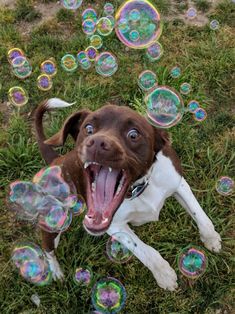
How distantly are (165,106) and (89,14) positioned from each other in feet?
9.28

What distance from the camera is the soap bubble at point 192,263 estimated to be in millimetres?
4518

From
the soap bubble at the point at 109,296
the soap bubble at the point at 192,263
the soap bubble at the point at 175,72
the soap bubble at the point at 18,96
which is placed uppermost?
the soap bubble at the point at 175,72

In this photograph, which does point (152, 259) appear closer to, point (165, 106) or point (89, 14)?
point (165, 106)

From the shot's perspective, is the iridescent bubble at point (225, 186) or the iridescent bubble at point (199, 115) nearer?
the iridescent bubble at point (225, 186)

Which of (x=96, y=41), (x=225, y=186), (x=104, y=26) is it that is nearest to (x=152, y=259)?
(x=225, y=186)

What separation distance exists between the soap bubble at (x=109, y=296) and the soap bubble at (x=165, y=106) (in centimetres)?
152

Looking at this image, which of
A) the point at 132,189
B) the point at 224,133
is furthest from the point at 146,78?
the point at 132,189

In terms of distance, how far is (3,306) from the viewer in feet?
15.8

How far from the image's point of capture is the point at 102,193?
12.2 feet

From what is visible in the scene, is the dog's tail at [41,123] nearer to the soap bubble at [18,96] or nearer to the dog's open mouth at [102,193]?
the dog's open mouth at [102,193]

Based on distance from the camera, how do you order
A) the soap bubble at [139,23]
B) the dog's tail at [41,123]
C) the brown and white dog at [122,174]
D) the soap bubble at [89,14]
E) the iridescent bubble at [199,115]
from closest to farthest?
the brown and white dog at [122,174]
the dog's tail at [41,123]
the soap bubble at [139,23]
the iridescent bubble at [199,115]
the soap bubble at [89,14]

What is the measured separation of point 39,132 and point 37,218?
0.78m

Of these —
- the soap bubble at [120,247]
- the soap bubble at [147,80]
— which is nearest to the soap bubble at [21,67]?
the soap bubble at [147,80]

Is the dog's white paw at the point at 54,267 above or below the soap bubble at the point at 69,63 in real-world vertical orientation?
below
